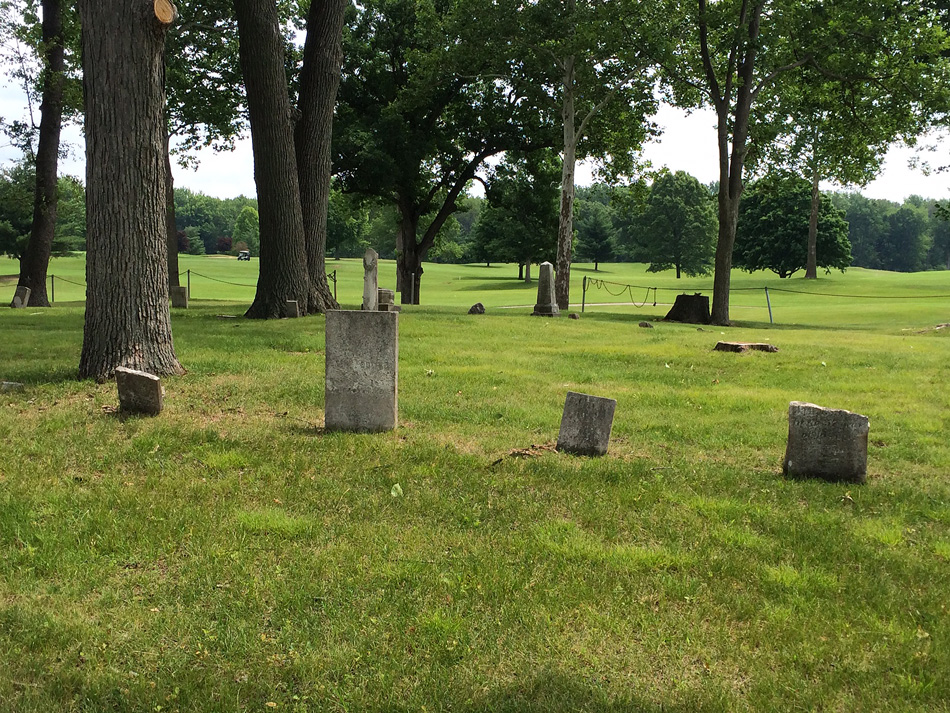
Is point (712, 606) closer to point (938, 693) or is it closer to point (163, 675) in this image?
point (938, 693)

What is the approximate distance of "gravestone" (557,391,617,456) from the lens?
21.0 ft

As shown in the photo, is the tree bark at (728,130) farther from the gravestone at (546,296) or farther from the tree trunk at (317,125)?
the tree trunk at (317,125)

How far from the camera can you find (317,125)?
17359mm

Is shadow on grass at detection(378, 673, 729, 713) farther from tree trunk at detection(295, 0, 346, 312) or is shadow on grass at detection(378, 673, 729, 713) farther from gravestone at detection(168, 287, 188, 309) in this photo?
gravestone at detection(168, 287, 188, 309)

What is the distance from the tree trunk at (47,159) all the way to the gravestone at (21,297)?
0.20 metres

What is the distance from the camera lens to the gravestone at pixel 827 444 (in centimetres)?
575

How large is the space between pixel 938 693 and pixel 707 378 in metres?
8.03

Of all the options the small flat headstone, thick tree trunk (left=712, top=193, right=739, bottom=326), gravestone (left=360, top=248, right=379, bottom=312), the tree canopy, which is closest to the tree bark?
thick tree trunk (left=712, top=193, right=739, bottom=326)

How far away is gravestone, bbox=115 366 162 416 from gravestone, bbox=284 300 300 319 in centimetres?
881

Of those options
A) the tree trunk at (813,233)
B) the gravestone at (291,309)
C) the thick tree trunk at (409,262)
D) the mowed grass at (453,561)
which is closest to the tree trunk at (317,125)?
the gravestone at (291,309)

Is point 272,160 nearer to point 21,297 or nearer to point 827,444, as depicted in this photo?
point 827,444

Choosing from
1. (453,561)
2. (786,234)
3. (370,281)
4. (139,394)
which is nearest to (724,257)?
(370,281)

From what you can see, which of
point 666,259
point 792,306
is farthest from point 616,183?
point 666,259

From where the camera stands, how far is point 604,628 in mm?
3457
